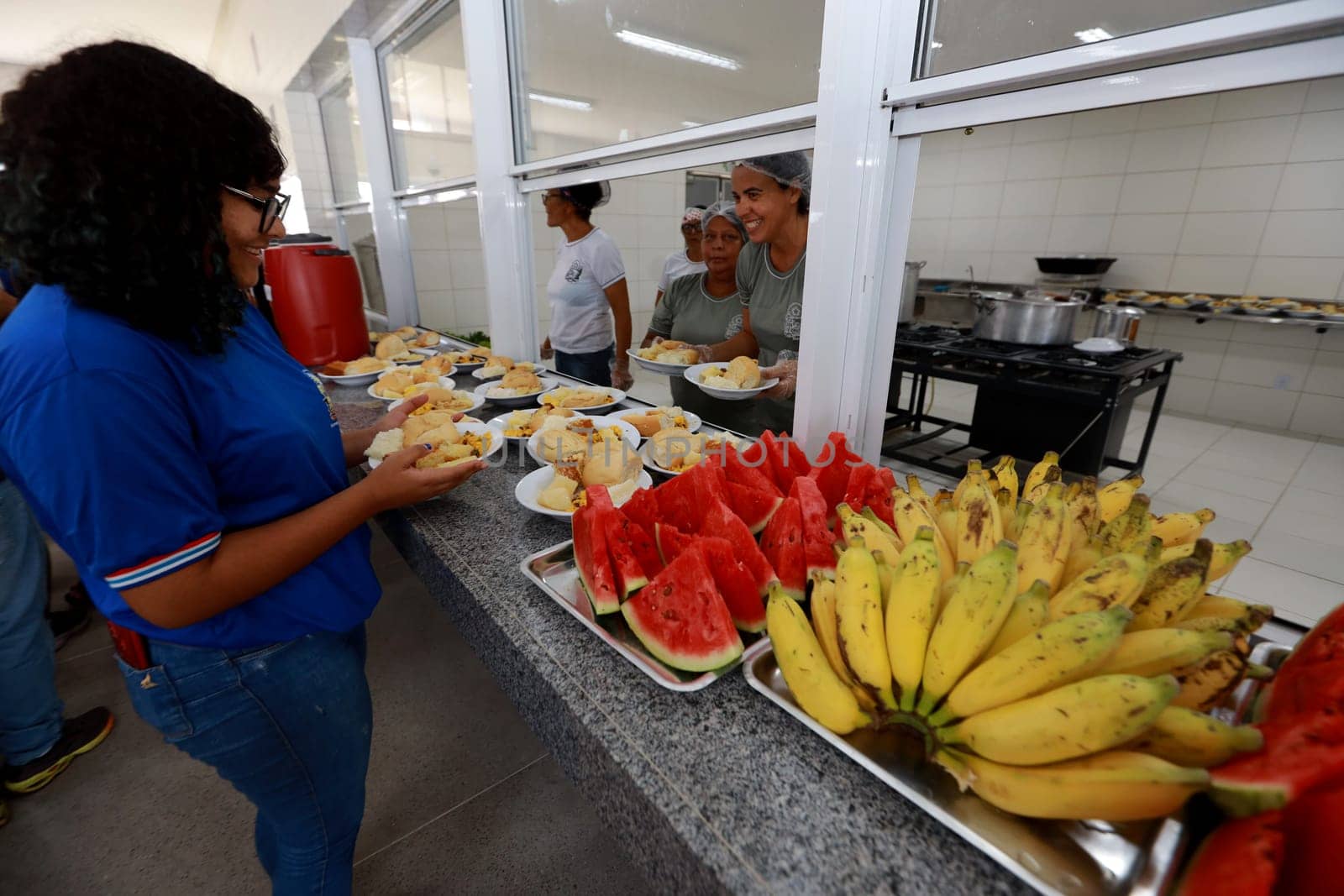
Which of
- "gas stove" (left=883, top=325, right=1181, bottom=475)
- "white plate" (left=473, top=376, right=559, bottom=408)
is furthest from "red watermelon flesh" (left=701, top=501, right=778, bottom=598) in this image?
"gas stove" (left=883, top=325, right=1181, bottom=475)

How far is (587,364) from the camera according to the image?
311 cm

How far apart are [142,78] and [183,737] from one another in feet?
3.10

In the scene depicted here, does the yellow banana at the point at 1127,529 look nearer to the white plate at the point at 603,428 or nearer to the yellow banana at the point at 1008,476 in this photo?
the yellow banana at the point at 1008,476

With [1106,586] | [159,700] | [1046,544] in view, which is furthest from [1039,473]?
[159,700]

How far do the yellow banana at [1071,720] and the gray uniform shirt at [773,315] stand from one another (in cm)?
122

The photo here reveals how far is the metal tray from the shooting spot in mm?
775

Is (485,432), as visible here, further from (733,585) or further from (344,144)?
(344,144)

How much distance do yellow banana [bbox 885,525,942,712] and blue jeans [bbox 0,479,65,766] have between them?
2.54 metres

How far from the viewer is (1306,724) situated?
1.65ft

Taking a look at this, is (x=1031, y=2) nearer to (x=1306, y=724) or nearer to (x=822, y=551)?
(x=822, y=551)

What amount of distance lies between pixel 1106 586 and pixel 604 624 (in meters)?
0.67

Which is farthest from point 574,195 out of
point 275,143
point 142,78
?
point 142,78

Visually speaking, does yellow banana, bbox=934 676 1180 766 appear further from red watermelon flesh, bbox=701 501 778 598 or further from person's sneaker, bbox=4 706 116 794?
person's sneaker, bbox=4 706 116 794

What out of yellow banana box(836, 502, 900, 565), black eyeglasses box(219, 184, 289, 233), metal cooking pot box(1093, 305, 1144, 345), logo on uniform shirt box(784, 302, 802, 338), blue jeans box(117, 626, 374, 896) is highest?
black eyeglasses box(219, 184, 289, 233)
